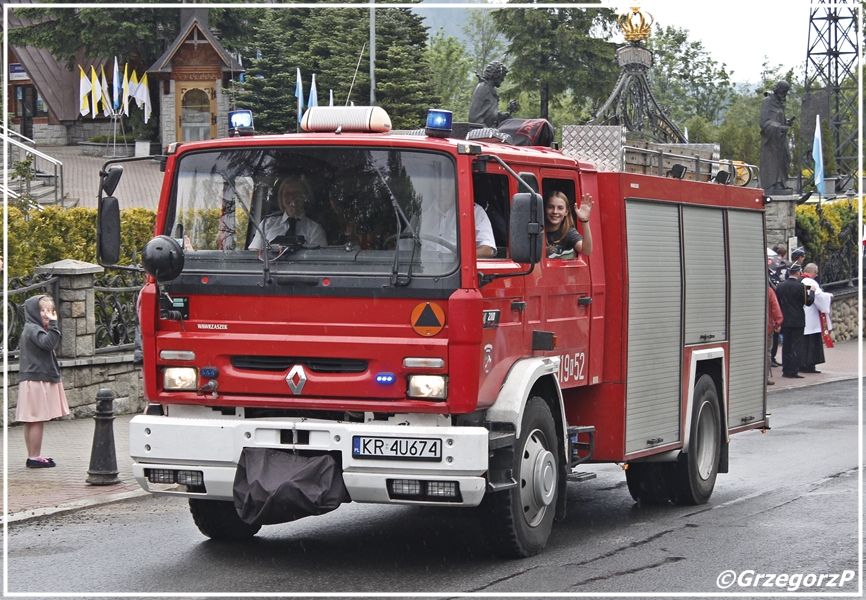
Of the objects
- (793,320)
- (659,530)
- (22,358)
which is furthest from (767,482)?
(793,320)

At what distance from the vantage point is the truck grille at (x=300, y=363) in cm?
732

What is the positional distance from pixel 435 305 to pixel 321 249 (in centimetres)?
80

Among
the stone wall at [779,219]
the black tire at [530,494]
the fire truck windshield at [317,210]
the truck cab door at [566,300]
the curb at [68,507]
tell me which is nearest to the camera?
the fire truck windshield at [317,210]

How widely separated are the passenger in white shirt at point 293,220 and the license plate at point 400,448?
1.26m

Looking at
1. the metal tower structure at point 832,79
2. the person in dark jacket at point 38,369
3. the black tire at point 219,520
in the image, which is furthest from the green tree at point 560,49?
the black tire at point 219,520

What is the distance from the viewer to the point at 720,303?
35.6ft

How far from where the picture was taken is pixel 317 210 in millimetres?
7590

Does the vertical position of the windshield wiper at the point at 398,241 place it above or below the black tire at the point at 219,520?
above

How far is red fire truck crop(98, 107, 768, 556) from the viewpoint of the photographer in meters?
7.21

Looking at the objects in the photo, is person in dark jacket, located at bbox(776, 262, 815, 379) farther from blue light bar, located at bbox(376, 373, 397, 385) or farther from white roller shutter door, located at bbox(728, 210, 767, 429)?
blue light bar, located at bbox(376, 373, 397, 385)

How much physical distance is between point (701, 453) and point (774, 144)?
21.2 m

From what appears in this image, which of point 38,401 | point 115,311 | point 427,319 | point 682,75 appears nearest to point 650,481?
point 427,319

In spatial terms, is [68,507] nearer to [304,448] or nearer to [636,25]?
[304,448]

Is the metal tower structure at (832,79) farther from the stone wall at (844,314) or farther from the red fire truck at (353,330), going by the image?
the red fire truck at (353,330)
